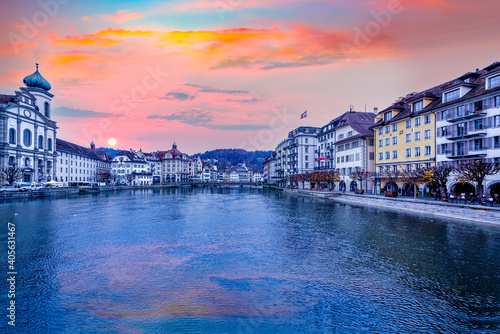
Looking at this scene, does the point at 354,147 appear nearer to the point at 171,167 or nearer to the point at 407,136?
the point at 407,136

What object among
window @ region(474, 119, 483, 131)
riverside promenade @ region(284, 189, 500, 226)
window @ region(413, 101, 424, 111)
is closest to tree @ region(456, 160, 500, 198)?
riverside promenade @ region(284, 189, 500, 226)

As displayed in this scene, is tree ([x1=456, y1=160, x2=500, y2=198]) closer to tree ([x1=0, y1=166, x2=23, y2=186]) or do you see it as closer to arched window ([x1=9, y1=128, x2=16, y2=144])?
tree ([x1=0, y1=166, x2=23, y2=186])

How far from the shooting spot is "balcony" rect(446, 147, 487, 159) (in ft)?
120

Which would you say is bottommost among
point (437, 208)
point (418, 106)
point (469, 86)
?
point (437, 208)

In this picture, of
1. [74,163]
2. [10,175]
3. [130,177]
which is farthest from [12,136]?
[130,177]

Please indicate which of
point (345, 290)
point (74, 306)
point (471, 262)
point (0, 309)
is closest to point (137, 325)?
point (74, 306)

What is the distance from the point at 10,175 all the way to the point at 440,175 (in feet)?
300

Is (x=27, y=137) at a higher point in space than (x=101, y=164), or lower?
higher

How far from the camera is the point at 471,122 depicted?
3853cm

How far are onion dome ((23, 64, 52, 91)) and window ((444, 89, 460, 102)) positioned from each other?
114 metres

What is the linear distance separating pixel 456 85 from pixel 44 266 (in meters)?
52.3

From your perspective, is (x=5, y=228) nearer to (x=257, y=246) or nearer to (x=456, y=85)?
(x=257, y=246)

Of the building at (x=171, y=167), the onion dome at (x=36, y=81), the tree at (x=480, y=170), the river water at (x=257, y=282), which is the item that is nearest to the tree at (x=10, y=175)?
the onion dome at (x=36, y=81)

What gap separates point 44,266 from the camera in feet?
52.8
